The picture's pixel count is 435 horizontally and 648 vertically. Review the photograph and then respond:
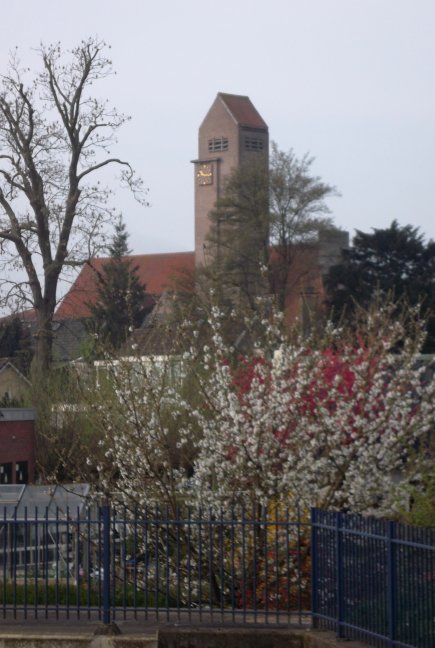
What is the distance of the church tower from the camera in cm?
7862

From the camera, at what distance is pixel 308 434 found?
11.1 m

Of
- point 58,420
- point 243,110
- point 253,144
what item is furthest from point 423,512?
point 243,110

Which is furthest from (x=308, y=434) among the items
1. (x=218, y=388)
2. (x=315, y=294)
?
(x=315, y=294)

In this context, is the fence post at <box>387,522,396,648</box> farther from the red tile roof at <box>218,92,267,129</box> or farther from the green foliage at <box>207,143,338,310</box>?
the red tile roof at <box>218,92,267,129</box>

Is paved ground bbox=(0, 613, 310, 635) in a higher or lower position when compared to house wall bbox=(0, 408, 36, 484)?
higher

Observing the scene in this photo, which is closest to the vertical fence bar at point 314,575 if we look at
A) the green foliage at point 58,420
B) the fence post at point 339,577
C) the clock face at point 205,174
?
the fence post at point 339,577

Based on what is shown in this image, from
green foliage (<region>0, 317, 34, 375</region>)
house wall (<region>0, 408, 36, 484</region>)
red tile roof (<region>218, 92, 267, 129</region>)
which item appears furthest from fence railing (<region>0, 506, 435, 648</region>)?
red tile roof (<region>218, 92, 267, 129</region>)

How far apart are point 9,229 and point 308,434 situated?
68.1ft

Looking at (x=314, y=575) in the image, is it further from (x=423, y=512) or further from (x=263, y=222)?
(x=263, y=222)

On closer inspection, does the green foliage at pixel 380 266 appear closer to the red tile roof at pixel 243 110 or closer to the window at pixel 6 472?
the window at pixel 6 472

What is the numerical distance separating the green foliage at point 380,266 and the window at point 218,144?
106 ft

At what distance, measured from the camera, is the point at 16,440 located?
27.7 metres

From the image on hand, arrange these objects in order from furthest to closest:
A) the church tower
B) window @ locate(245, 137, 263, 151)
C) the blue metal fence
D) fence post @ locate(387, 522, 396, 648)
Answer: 1. window @ locate(245, 137, 263, 151)
2. the church tower
3. fence post @ locate(387, 522, 396, 648)
4. the blue metal fence

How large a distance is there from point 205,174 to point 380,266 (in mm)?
34570
